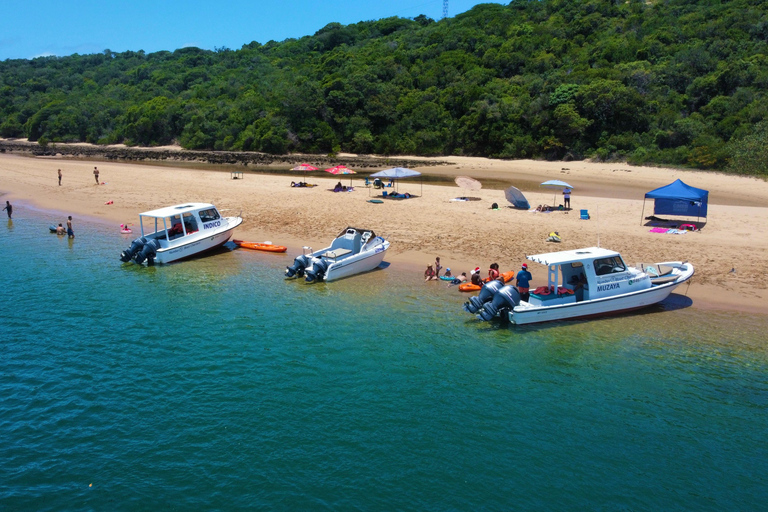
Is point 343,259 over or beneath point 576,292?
over

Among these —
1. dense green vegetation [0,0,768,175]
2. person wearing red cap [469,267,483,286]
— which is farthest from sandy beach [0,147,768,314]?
dense green vegetation [0,0,768,175]

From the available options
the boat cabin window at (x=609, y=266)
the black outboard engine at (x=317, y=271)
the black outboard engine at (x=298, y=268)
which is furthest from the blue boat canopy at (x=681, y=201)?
the black outboard engine at (x=298, y=268)

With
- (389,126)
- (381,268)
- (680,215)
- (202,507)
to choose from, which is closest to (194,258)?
(381,268)

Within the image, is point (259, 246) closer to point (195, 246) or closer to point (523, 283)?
point (195, 246)

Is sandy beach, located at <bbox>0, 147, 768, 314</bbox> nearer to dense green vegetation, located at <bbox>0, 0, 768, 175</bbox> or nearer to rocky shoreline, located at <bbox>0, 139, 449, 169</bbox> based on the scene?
dense green vegetation, located at <bbox>0, 0, 768, 175</bbox>

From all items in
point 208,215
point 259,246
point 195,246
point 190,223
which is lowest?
point 259,246

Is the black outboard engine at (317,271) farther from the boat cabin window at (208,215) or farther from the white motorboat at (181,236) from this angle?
the boat cabin window at (208,215)

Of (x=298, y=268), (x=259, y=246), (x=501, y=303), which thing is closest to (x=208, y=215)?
(x=259, y=246)
